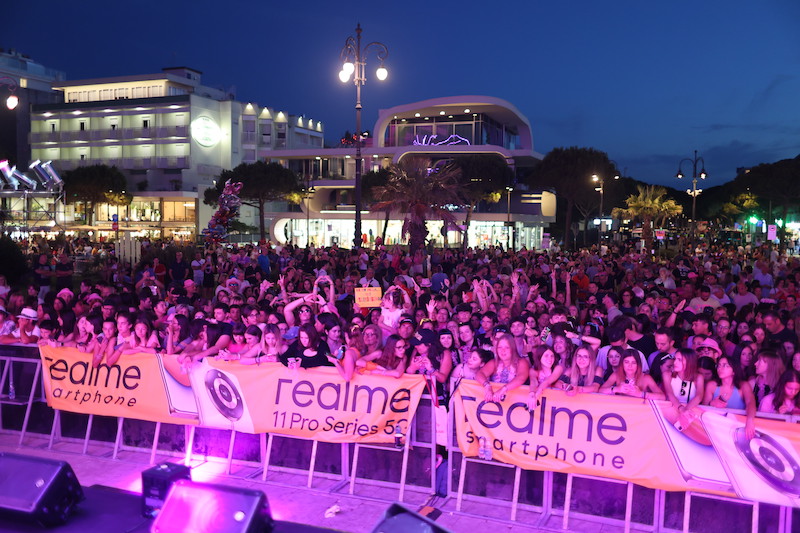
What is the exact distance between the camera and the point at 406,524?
389cm

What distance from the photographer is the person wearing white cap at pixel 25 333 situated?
8.61 meters

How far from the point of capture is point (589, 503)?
6.36 meters

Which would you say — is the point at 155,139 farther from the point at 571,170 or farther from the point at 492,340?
the point at 492,340

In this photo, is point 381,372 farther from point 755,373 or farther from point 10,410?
point 10,410

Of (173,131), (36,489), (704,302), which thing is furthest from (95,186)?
(36,489)

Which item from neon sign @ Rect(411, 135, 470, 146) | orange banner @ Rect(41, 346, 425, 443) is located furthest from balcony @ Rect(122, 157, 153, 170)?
orange banner @ Rect(41, 346, 425, 443)

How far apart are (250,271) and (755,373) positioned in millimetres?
12342

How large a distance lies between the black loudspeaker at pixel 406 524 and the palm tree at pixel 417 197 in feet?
74.5

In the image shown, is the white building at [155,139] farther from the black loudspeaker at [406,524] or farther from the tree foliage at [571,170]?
the black loudspeaker at [406,524]

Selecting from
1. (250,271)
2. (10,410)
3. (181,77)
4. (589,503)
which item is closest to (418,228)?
(250,271)

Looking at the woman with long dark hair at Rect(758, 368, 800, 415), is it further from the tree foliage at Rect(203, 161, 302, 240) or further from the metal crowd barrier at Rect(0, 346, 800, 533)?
the tree foliage at Rect(203, 161, 302, 240)

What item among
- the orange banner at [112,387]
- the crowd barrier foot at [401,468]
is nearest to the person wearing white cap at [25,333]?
the orange banner at [112,387]

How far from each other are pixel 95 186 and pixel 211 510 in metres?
67.7

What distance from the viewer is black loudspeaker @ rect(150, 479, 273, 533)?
423cm
